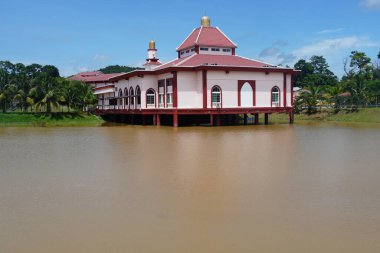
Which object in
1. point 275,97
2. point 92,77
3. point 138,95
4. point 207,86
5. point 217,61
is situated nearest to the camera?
point 207,86

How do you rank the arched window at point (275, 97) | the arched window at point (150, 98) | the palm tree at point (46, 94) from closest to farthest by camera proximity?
the arched window at point (275, 97) → the arched window at point (150, 98) → the palm tree at point (46, 94)

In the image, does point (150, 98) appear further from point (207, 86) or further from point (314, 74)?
point (314, 74)

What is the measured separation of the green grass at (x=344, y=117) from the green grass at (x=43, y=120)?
17.6m

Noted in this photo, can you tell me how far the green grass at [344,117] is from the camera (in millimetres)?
37037

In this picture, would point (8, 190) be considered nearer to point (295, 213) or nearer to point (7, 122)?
point (295, 213)

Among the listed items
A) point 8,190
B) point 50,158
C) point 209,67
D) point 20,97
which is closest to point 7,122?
point 20,97

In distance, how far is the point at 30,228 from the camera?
6.76 m

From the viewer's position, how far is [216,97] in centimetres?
3281

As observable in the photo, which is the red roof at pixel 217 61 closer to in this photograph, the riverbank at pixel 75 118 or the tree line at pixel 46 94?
the riverbank at pixel 75 118

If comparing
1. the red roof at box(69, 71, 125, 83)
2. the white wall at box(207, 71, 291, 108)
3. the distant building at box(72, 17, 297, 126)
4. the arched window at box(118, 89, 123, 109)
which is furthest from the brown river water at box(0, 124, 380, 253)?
the red roof at box(69, 71, 125, 83)

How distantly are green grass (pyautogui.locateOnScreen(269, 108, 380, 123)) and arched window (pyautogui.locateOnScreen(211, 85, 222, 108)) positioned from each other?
8729mm

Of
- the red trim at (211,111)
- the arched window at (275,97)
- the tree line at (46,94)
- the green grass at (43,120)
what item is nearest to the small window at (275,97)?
the arched window at (275,97)

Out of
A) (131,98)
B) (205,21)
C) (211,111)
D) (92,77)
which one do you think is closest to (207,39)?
(205,21)

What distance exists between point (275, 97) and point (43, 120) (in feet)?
67.0
